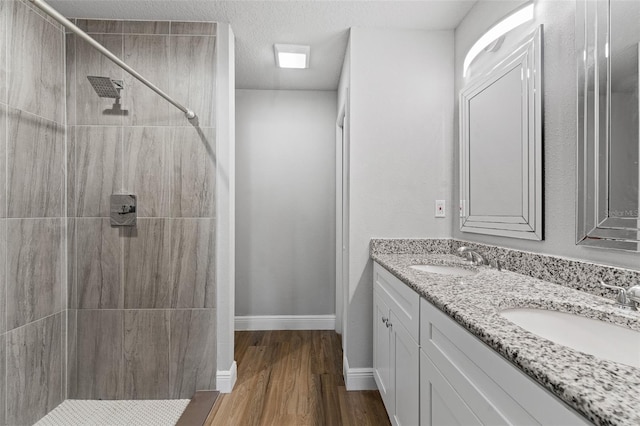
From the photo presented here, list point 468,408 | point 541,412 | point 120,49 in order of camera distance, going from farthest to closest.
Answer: point 120,49 < point 468,408 < point 541,412

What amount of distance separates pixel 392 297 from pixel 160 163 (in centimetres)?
160

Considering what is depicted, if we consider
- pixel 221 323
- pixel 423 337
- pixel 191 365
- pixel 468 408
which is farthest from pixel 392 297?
pixel 191 365

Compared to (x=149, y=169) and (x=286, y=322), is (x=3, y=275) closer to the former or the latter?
(x=149, y=169)

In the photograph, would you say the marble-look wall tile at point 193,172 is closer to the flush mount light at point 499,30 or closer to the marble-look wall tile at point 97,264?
the marble-look wall tile at point 97,264

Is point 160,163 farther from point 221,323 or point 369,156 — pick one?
point 369,156

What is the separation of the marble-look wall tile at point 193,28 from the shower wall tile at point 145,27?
0.05 metres

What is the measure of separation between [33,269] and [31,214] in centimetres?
29

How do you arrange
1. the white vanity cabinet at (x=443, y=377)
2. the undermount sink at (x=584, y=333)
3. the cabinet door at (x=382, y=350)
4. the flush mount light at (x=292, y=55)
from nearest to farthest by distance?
the white vanity cabinet at (x=443, y=377) → the undermount sink at (x=584, y=333) → the cabinet door at (x=382, y=350) → the flush mount light at (x=292, y=55)

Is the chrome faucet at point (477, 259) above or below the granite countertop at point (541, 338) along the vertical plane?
above

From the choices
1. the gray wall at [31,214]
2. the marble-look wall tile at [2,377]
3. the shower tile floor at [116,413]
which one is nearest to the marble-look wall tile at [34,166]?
the gray wall at [31,214]

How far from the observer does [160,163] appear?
198cm

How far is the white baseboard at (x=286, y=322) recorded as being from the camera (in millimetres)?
3029

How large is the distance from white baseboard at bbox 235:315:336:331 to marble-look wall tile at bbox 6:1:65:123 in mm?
2152

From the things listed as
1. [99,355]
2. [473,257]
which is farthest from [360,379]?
[99,355]
